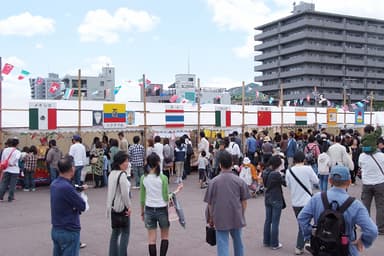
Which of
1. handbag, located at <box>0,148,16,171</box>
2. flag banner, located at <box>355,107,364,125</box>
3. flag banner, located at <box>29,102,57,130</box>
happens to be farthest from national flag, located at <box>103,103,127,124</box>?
flag banner, located at <box>355,107,364,125</box>

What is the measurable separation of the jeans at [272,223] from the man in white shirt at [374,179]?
6.57 feet

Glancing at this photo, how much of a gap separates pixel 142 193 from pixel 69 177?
51.2 inches

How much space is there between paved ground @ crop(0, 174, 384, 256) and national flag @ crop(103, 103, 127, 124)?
4.05m

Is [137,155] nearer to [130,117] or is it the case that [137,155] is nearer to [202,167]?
[202,167]

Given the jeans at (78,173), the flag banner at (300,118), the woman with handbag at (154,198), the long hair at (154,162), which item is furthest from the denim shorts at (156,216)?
the flag banner at (300,118)

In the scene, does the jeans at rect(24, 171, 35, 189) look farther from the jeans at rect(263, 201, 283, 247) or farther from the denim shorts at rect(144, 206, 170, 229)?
the jeans at rect(263, 201, 283, 247)

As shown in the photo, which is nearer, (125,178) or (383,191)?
(125,178)

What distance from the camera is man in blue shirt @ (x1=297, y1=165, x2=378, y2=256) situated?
3.47m

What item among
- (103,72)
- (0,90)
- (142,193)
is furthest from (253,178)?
(103,72)

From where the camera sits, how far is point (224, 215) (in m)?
5.07

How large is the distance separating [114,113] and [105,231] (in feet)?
24.4

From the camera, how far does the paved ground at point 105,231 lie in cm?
665

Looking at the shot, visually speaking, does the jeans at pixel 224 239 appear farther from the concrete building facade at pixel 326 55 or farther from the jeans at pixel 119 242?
the concrete building facade at pixel 326 55

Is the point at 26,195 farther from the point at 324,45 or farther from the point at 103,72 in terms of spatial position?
the point at 324,45
